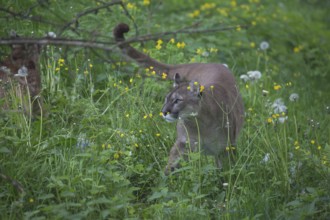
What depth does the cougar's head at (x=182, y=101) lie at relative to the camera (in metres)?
6.16

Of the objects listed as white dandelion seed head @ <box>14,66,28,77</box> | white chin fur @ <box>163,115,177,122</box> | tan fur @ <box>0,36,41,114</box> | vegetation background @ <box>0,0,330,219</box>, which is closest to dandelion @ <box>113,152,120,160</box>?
vegetation background @ <box>0,0,330,219</box>

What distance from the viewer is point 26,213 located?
459 cm

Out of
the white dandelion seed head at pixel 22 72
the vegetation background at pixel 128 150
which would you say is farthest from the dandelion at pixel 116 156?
the white dandelion seed head at pixel 22 72

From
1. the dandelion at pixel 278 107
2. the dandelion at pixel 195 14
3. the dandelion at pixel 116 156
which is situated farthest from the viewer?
the dandelion at pixel 195 14

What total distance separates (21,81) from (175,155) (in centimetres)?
150

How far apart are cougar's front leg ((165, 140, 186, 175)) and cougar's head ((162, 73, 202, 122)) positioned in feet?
0.80

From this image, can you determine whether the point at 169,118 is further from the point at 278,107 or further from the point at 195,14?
the point at 195,14

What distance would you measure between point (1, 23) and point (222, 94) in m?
2.38

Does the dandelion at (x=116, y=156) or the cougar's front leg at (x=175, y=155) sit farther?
the cougar's front leg at (x=175, y=155)

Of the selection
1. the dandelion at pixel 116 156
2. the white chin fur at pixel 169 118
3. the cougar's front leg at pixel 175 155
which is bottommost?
the cougar's front leg at pixel 175 155

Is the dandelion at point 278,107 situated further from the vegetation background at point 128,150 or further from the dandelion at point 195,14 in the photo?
the dandelion at point 195,14

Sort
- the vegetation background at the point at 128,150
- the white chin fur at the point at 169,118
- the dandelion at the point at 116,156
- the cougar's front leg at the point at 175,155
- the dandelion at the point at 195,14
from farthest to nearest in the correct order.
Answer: the dandelion at the point at 195,14 < the white chin fur at the point at 169,118 < the cougar's front leg at the point at 175,155 < the dandelion at the point at 116,156 < the vegetation background at the point at 128,150

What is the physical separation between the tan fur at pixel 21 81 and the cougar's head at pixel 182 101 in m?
1.18

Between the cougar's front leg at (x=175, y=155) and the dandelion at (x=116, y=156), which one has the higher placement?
the dandelion at (x=116, y=156)
